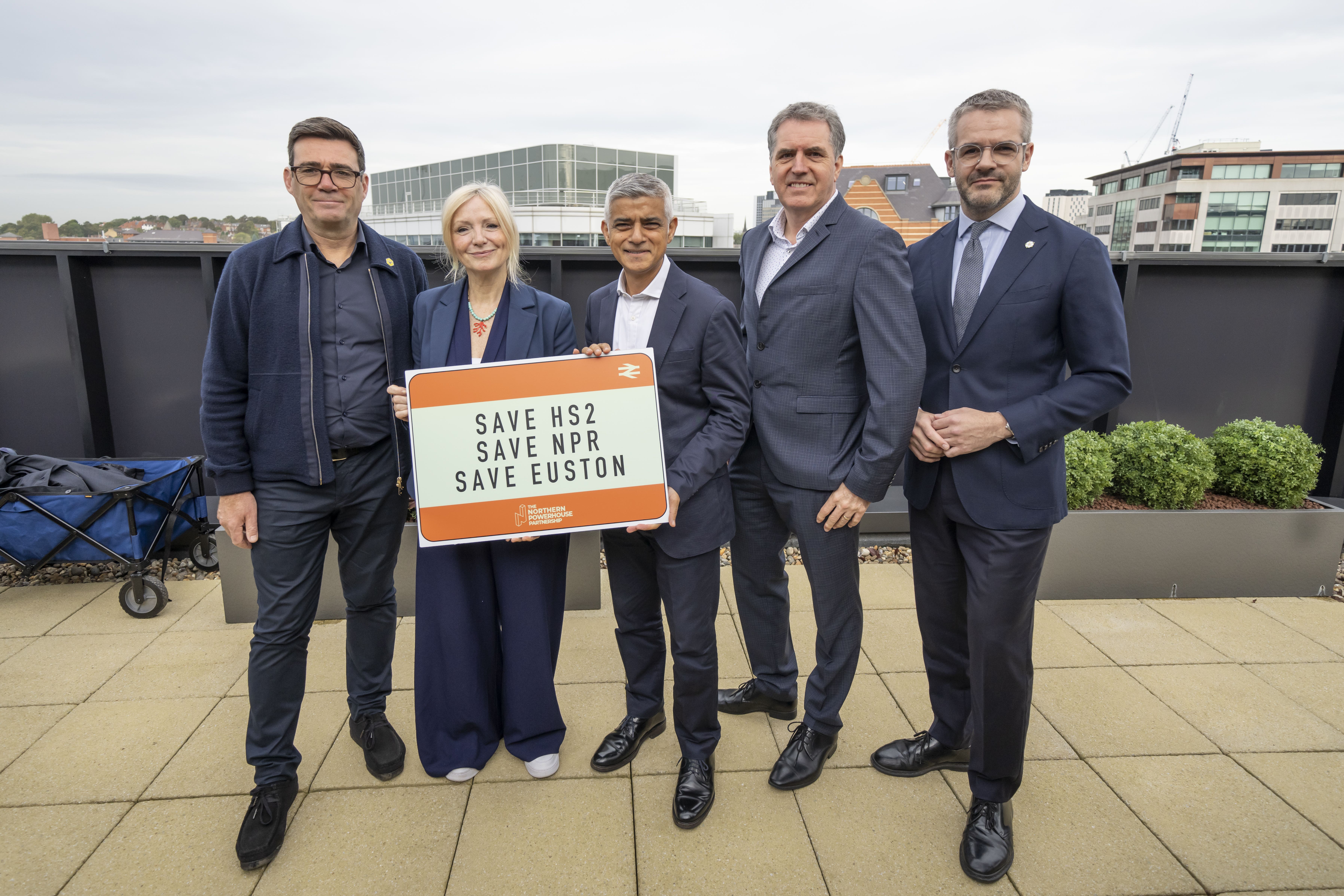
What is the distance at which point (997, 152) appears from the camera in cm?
213

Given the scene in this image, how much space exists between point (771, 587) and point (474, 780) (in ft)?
4.52

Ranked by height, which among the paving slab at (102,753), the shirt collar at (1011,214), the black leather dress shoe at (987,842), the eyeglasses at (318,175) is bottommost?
the paving slab at (102,753)

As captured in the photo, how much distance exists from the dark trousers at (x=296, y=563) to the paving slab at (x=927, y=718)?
7.26 ft

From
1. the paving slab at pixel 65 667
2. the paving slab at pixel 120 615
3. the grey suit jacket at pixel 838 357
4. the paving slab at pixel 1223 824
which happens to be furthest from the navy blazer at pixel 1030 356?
the paving slab at pixel 120 615

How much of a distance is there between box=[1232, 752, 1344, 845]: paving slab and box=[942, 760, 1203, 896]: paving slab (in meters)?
0.63

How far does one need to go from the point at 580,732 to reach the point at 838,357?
1907 mm

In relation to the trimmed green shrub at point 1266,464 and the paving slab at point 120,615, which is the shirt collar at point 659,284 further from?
the trimmed green shrub at point 1266,464

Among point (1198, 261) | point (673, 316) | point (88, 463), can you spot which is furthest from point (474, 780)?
point (1198, 261)

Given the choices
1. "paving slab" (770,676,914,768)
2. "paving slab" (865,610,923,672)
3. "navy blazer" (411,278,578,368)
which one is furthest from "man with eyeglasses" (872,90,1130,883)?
"navy blazer" (411,278,578,368)

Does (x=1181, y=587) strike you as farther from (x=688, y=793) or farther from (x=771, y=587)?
(x=688, y=793)

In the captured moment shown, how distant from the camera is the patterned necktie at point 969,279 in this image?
2.25 meters

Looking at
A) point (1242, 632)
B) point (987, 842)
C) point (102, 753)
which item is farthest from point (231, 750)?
point (1242, 632)

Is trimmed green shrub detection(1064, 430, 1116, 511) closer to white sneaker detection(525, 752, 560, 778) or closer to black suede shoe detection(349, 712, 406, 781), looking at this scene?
white sneaker detection(525, 752, 560, 778)

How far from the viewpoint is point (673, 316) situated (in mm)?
2309
